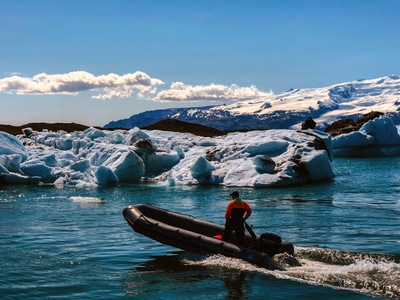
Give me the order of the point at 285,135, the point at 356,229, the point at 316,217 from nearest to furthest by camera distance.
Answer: the point at 356,229
the point at 316,217
the point at 285,135

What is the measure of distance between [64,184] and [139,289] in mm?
22081

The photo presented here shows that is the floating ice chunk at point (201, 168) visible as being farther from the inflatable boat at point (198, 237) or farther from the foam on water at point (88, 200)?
the inflatable boat at point (198, 237)

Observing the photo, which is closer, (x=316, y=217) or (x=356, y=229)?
(x=356, y=229)

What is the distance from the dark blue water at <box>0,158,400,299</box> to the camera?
430 inches

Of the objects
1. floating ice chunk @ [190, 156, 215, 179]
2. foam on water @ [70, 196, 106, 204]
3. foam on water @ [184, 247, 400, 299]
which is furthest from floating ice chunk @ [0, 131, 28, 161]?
foam on water @ [184, 247, 400, 299]

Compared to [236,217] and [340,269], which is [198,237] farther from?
[340,269]

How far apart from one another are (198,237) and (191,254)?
555 mm

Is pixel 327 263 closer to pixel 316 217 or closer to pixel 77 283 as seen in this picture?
pixel 77 283

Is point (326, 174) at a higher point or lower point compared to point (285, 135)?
lower

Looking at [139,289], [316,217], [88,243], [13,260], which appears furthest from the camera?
[316,217]

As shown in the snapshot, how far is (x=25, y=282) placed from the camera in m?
11.7

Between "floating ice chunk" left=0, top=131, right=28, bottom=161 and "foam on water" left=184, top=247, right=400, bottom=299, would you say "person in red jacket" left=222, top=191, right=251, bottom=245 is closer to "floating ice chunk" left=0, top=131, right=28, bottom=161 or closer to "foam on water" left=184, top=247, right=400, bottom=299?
"foam on water" left=184, top=247, right=400, bottom=299

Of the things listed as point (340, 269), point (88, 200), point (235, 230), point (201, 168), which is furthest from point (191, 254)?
point (201, 168)

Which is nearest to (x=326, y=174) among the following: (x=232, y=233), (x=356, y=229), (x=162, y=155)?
(x=162, y=155)
